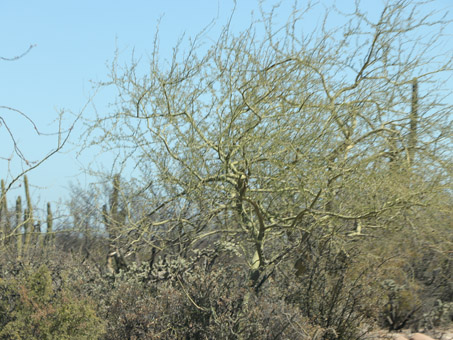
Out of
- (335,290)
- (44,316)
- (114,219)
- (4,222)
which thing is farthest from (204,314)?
(114,219)

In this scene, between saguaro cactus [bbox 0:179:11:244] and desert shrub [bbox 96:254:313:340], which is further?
saguaro cactus [bbox 0:179:11:244]

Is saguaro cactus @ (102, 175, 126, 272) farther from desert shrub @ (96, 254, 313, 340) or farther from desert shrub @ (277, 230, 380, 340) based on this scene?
desert shrub @ (277, 230, 380, 340)

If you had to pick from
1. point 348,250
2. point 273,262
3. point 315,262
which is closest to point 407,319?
point 348,250

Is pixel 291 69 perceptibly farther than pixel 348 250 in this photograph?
No

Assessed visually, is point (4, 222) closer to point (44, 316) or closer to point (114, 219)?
point (114, 219)

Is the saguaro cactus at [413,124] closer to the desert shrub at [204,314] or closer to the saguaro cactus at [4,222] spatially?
the desert shrub at [204,314]

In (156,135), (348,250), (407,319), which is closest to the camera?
(156,135)

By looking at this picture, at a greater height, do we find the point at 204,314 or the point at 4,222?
the point at 4,222

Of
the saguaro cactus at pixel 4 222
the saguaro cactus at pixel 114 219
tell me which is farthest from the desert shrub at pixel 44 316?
the saguaro cactus at pixel 114 219

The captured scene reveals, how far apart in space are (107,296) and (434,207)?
4969 mm

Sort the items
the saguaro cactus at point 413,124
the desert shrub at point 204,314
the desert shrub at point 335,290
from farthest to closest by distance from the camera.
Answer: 1. the saguaro cactus at point 413,124
2. the desert shrub at point 335,290
3. the desert shrub at point 204,314

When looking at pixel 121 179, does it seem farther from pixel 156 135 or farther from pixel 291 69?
pixel 291 69

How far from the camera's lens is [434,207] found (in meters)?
9.34

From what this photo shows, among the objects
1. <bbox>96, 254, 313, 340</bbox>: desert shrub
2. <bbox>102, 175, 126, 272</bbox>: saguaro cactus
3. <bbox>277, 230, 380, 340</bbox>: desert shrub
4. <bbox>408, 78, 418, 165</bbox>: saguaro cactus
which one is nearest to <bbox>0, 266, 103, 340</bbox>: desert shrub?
<bbox>96, 254, 313, 340</bbox>: desert shrub
